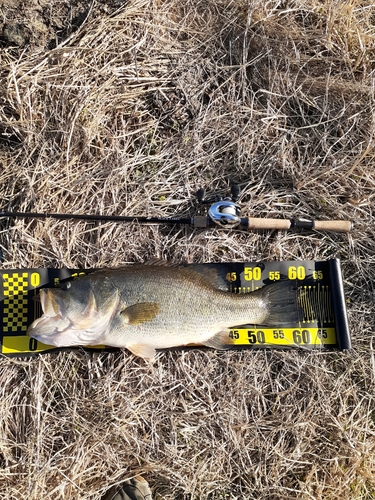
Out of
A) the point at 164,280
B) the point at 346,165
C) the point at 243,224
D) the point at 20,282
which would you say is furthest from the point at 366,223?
the point at 20,282

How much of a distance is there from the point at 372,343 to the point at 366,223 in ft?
3.39

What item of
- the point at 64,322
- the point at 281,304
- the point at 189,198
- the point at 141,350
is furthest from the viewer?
the point at 189,198

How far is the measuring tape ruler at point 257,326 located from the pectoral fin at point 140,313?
0.51 metres

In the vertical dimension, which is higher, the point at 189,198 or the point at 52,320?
the point at 189,198

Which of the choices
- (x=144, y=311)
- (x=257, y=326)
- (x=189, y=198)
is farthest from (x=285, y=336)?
(x=189, y=198)

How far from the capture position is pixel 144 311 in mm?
2834

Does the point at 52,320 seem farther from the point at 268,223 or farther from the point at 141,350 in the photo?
the point at 268,223

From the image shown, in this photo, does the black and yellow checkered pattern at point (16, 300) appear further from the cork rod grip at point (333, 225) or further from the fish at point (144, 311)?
the cork rod grip at point (333, 225)

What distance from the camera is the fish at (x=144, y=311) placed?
2.79 metres

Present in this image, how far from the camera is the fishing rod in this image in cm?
318

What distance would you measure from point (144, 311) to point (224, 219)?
3.20ft

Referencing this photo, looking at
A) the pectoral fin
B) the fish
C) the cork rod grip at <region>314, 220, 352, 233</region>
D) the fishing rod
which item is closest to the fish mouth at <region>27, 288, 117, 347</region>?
the fish

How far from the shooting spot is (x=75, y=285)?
284 centimetres

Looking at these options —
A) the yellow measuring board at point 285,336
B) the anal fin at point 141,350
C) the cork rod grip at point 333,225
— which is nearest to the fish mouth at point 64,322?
the anal fin at point 141,350
